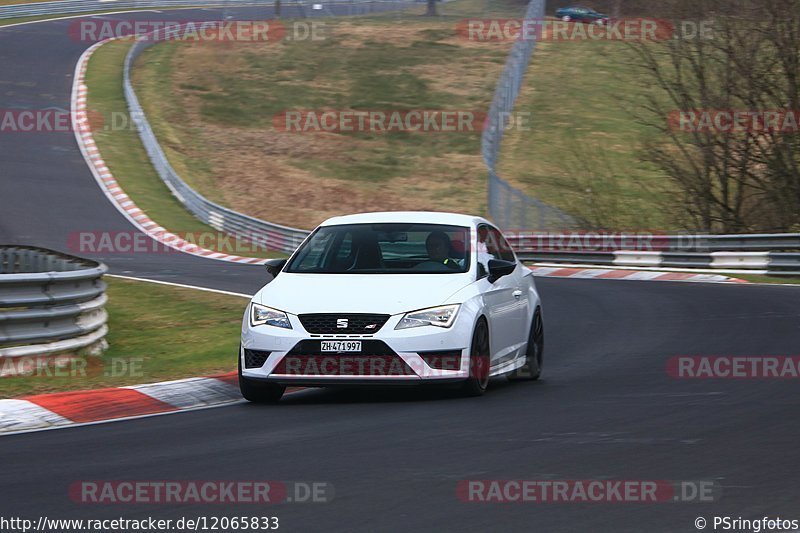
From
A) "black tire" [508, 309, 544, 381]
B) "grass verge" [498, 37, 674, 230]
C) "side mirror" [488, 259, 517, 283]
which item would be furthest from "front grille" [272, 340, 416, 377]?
"grass verge" [498, 37, 674, 230]

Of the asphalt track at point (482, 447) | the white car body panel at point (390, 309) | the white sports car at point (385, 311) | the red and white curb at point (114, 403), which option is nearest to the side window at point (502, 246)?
the white sports car at point (385, 311)

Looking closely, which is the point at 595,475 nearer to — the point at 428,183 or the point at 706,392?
the point at 706,392

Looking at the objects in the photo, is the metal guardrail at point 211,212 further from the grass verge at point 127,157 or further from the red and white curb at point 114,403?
the red and white curb at point 114,403

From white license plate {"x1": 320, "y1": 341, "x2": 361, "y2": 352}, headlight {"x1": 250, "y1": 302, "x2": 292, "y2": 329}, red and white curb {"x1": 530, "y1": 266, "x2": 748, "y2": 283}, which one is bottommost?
red and white curb {"x1": 530, "y1": 266, "x2": 748, "y2": 283}

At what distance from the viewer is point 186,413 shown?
9844 millimetres

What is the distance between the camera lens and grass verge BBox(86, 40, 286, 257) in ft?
116

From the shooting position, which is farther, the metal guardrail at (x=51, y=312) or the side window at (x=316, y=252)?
the metal guardrail at (x=51, y=312)

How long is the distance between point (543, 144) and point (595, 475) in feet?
137

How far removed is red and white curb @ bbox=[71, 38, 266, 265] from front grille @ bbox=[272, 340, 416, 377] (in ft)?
65.1

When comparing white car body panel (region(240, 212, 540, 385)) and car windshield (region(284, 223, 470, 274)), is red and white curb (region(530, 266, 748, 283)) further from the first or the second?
white car body panel (region(240, 212, 540, 385))

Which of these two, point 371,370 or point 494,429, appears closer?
point 494,429

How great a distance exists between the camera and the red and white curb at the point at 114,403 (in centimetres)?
934

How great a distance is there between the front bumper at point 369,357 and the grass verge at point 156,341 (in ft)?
6.99

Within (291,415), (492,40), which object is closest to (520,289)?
(291,415)
